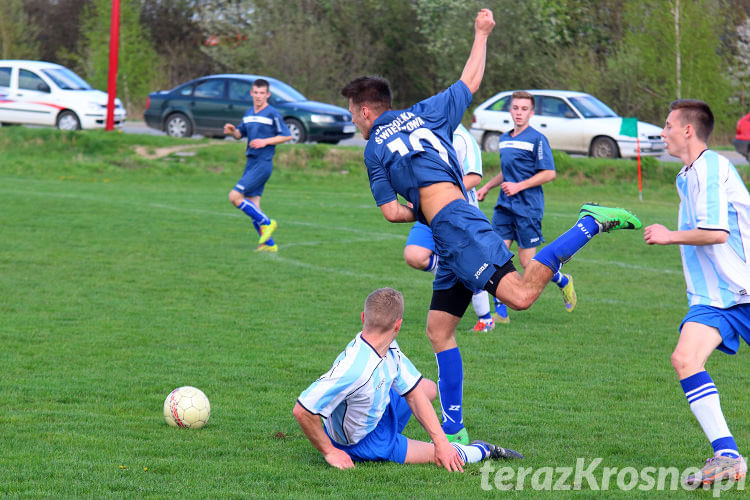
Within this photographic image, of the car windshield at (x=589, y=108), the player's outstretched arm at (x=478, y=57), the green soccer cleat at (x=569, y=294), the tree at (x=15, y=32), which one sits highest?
the tree at (x=15, y=32)

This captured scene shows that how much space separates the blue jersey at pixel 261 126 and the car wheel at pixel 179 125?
12846mm

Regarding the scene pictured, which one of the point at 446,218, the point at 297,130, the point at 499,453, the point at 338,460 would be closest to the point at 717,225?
the point at 446,218

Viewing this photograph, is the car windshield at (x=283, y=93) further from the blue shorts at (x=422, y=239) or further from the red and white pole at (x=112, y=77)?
the blue shorts at (x=422, y=239)

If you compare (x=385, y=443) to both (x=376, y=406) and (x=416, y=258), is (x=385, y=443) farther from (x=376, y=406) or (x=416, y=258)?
(x=416, y=258)

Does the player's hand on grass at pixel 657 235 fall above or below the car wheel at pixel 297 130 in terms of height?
below

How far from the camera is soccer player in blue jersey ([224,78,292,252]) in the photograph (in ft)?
41.6

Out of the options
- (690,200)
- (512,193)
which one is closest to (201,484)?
(690,200)

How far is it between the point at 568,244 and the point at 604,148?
18708mm

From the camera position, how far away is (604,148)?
2322 cm

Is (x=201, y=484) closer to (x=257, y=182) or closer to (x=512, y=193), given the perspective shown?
(x=512, y=193)

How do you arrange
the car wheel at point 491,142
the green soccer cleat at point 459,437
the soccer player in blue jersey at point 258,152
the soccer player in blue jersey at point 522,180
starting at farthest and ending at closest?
1. the car wheel at point 491,142
2. the soccer player in blue jersey at point 258,152
3. the soccer player in blue jersey at point 522,180
4. the green soccer cleat at point 459,437

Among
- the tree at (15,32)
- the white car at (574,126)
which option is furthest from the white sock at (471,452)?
the tree at (15,32)

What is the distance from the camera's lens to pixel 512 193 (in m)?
9.04

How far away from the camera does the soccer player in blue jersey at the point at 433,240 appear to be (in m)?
7.10
